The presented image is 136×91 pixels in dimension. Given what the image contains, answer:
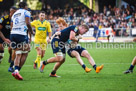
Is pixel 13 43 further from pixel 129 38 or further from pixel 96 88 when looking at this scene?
pixel 129 38

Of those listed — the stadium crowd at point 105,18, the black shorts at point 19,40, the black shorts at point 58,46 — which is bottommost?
the stadium crowd at point 105,18

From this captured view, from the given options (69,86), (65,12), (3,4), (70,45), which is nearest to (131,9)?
(65,12)

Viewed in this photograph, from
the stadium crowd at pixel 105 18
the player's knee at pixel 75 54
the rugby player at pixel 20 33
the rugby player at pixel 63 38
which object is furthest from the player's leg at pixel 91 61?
the stadium crowd at pixel 105 18

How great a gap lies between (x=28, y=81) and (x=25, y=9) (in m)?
2.04

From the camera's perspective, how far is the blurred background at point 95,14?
3023 centimetres

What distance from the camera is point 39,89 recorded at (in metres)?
7.48

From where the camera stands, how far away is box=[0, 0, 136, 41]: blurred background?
3023 centimetres

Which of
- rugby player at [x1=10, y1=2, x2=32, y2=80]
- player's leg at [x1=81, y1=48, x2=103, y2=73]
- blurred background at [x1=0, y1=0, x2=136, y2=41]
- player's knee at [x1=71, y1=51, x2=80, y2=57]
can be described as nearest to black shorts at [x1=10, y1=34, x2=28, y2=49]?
rugby player at [x1=10, y1=2, x2=32, y2=80]

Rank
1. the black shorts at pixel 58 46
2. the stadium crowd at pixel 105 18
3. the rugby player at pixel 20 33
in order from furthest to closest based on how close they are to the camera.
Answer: the stadium crowd at pixel 105 18 < the black shorts at pixel 58 46 < the rugby player at pixel 20 33

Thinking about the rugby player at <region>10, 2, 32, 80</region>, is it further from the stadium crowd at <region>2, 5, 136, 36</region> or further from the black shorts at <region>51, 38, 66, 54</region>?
the stadium crowd at <region>2, 5, 136, 36</region>

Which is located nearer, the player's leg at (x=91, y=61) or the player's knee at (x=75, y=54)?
the player's leg at (x=91, y=61)

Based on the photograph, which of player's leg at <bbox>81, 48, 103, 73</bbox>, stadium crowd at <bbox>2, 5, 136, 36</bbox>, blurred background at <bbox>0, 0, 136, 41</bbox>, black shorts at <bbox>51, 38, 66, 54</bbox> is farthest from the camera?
stadium crowd at <bbox>2, 5, 136, 36</bbox>

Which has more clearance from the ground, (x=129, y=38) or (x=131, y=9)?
(x=131, y=9)

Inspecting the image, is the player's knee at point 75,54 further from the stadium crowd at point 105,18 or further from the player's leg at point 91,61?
the stadium crowd at point 105,18
